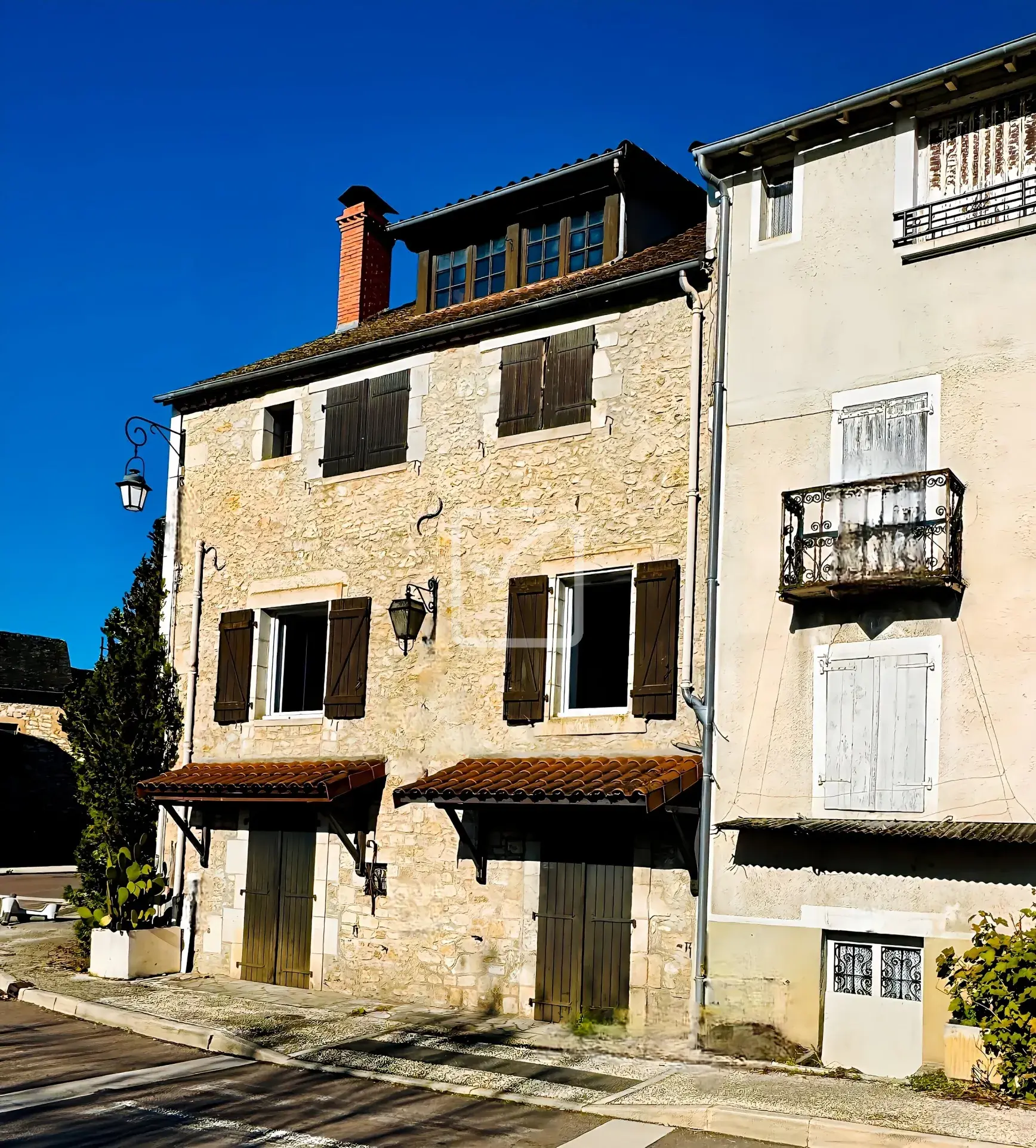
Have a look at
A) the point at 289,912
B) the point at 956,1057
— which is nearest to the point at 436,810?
the point at 289,912

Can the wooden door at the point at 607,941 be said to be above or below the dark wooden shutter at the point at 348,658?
below

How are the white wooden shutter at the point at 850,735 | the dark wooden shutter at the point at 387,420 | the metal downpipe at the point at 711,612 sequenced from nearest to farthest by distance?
the white wooden shutter at the point at 850,735
the metal downpipe at the point at 711,612
the dark wooden shutter at the point at 387,420

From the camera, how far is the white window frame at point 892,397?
10.2 metres

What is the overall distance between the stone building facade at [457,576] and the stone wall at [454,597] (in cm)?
3

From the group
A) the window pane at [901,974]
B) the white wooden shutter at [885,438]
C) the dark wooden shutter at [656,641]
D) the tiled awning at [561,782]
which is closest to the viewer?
the window pane at [901,974]

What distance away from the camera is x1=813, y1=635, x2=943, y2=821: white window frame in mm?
9836

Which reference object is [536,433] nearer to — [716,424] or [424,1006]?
[716,424]

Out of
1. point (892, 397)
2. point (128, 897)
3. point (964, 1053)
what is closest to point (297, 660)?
point (128, 897)

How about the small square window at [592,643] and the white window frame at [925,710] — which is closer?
the white window frame at [925,710]

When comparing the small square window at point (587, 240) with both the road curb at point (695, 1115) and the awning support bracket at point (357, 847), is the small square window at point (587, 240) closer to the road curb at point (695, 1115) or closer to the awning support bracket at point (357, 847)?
the awning support bracket at point (357, 847)

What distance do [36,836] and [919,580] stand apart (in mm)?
26276

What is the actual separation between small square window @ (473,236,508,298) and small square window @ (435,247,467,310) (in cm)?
18

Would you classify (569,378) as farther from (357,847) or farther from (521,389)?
(357,847)

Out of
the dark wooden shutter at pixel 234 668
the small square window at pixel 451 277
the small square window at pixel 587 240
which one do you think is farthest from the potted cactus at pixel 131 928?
the small square window at pixel 587 240
